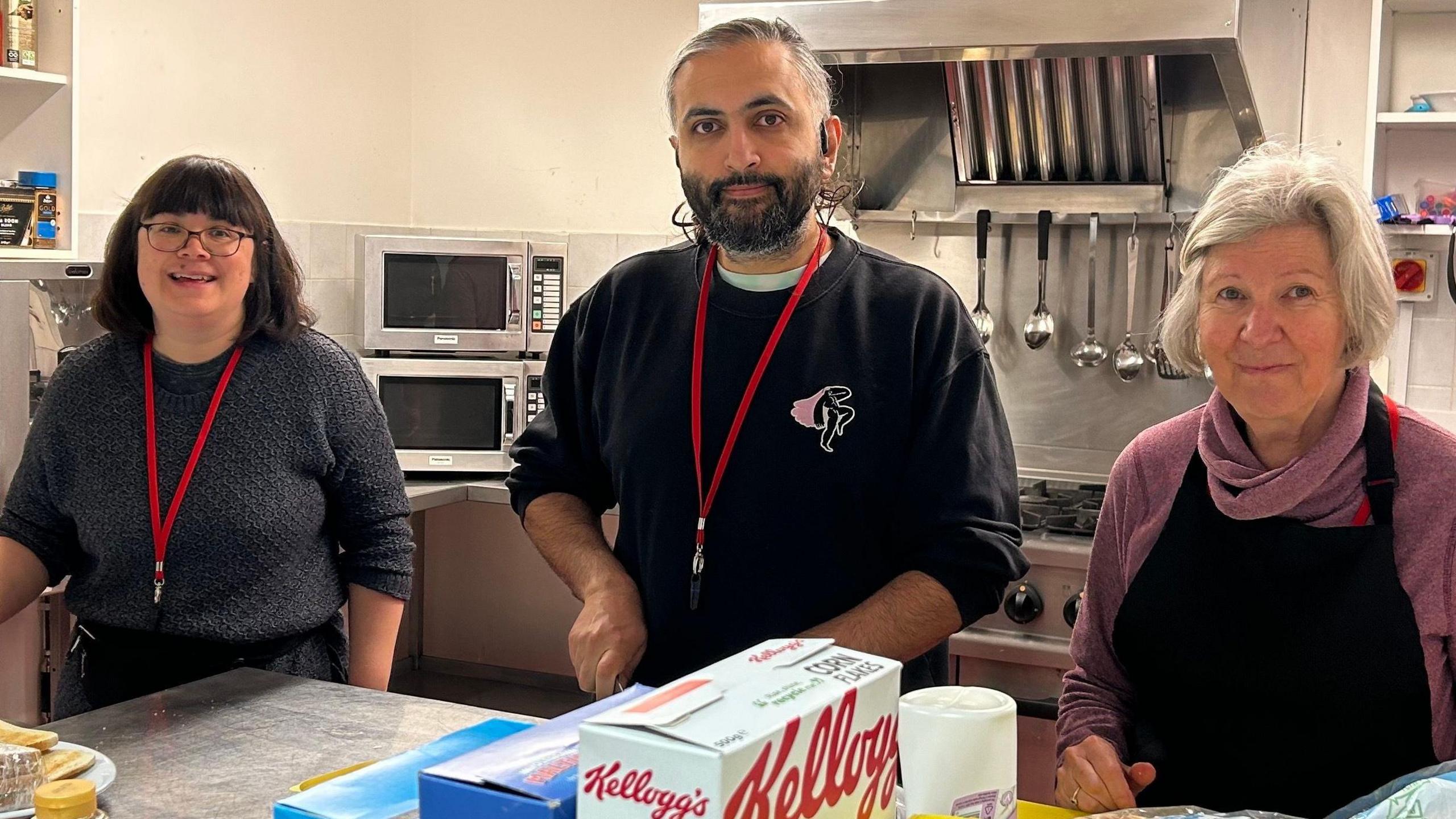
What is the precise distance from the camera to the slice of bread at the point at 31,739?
1.37 meters

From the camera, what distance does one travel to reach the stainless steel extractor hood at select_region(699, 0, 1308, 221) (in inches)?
93.4

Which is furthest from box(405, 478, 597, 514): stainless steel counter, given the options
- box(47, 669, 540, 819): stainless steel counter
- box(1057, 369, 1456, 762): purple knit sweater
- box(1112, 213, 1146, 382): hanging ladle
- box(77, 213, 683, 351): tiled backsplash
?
box(1057, 369, 1456, 762): purple knit sweater

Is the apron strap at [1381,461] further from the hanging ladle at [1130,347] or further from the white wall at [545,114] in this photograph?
the white wall at [545,114]

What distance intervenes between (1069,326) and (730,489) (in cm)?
201

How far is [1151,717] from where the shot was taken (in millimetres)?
1480

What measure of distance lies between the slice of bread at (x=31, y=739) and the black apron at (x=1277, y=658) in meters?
1.13

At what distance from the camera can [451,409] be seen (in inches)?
147

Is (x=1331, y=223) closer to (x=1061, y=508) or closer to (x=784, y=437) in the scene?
(x=784, y=437)

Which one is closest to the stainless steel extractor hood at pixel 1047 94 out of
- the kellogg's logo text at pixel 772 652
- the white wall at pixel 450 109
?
the white wall at pixel 450 109

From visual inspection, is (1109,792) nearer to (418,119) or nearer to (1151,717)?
(1151,717)

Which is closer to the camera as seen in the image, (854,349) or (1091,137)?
(854,349)

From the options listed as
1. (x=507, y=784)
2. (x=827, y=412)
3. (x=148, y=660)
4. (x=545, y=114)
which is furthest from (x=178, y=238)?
(x=545, y=114)

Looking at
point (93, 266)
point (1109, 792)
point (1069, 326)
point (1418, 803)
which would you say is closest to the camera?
point (1418, 803)

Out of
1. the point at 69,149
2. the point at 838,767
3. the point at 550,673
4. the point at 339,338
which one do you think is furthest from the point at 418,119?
the point at 838,767
